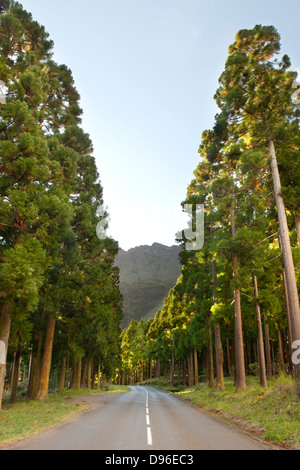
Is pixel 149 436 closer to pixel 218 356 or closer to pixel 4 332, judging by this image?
pixel 4 332

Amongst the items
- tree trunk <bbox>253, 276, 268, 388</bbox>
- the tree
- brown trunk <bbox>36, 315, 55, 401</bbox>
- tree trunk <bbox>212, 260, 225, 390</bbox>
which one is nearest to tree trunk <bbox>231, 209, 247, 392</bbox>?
tree trunk <bbox>253, 276, 268, 388</bbox>

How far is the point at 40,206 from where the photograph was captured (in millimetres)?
12438

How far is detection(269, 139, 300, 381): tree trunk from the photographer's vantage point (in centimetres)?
1122

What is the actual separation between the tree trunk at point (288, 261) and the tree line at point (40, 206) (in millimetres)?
9218

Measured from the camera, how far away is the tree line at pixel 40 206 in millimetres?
11281

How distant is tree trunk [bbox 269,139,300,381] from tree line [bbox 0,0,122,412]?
9.22m

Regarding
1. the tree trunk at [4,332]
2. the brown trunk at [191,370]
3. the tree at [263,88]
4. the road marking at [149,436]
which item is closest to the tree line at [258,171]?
the tree at [263,88]

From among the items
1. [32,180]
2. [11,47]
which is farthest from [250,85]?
[11,47]

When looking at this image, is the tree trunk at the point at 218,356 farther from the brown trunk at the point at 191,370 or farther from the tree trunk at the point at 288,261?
the brown trunk at the point at 191,370

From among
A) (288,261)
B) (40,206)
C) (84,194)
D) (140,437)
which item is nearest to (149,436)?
(140,437)

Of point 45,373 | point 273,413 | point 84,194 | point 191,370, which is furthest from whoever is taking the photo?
point 191,370

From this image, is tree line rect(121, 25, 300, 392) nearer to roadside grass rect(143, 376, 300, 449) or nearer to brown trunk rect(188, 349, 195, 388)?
roadside grass rect(143, 376, 300, 449)

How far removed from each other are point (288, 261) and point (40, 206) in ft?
34.3
